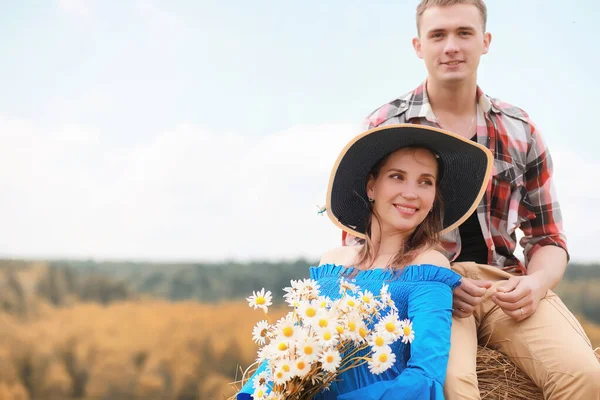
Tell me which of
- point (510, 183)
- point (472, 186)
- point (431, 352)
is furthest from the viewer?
point (510, 183)

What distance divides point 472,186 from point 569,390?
96 cm

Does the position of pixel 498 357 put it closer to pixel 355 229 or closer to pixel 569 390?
pixel 569 390

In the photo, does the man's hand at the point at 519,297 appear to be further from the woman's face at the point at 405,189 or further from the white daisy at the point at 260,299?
the white daisy at the point at 260,299

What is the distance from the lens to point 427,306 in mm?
2293

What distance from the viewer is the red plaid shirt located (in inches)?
128

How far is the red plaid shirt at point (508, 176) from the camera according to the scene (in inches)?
128

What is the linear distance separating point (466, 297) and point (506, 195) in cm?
94

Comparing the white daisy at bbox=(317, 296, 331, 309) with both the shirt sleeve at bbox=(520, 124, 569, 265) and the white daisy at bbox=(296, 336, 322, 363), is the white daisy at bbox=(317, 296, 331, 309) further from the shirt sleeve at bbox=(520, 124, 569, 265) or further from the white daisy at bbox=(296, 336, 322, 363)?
the shirt sleeve at bbox=(520, 124, 569, 265)

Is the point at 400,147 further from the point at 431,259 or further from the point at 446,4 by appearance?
the point at 446,4

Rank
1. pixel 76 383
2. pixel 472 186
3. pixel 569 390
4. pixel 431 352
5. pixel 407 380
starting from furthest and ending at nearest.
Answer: pixel 76 383 → pixel 472 186 → pixel 569 390 → pixel 431 352 → pixel 407 380

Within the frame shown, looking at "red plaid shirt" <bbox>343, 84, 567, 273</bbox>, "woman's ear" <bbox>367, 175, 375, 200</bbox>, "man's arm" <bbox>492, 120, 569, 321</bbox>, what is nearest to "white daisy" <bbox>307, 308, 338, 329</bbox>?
"woman's ear" <bbox>367, 175, 375, 200</bbox>

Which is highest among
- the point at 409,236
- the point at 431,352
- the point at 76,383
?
the point at 409,236

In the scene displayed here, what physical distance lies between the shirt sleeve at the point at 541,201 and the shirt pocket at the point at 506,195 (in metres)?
0.09

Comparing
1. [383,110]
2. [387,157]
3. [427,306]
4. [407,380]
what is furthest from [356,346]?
[383,110]
